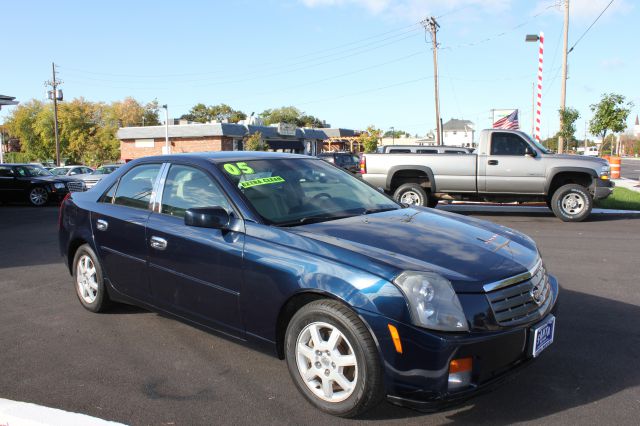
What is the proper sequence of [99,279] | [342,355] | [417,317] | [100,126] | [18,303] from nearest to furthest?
1. [417,317]
2. [342,355]
3. [99,279]
4. [18,303]
5. [100,126]

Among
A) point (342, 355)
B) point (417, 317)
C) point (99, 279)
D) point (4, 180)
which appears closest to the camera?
point (417, 317)

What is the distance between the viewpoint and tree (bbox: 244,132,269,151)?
149 feet

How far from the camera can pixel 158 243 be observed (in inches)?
163

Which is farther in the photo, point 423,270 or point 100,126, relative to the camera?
point 100,126

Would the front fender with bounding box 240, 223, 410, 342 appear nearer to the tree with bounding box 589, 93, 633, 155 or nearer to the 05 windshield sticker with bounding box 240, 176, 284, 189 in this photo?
the 05 windshield sticker with bounding box 240, 176, 284, 189

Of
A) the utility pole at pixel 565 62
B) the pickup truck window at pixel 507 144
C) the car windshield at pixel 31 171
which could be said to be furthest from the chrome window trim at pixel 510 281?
the utility pole at pixel 565 62

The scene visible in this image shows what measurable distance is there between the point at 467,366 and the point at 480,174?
33.2 feet

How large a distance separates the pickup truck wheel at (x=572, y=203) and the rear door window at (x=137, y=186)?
9796mm

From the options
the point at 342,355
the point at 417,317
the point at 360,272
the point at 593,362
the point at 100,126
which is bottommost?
the point at 593,362

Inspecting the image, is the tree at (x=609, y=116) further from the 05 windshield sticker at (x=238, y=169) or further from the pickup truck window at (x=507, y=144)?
A: the 05 windshield sticker at (x=238, y=169)

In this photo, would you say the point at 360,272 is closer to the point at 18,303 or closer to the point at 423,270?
the point at 423,270

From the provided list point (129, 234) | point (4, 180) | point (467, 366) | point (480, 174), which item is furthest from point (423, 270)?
point (4, 180)

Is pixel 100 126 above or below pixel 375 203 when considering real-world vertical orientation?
above

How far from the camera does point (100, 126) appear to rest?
2899 inches
